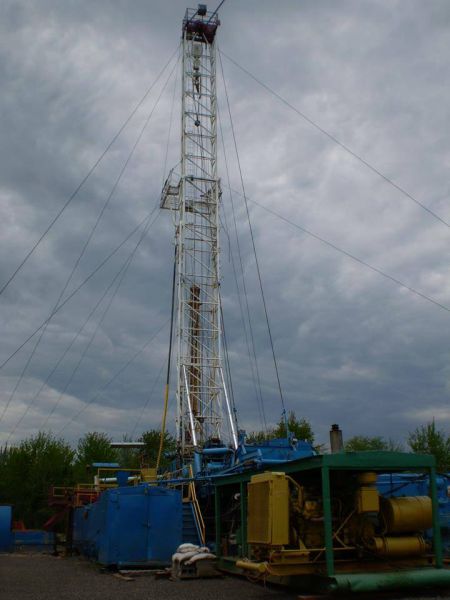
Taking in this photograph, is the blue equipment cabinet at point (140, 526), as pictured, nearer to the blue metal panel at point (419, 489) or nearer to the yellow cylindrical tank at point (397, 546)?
the blue metal panel at point (419, 489)

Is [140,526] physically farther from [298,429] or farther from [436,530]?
[298,429]

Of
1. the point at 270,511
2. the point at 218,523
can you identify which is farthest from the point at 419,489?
the point at 270,511

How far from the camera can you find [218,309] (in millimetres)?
22891

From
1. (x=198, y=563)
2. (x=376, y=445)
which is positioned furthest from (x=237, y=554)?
(x=376, y=445)

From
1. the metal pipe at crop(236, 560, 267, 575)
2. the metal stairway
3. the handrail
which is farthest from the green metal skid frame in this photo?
the metal stairway

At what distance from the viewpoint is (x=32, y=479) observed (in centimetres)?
3641

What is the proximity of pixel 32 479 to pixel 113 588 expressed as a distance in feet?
88.7

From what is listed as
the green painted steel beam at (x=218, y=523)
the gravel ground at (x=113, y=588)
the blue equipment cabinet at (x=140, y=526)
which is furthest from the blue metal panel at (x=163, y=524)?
the gravel ground at (x=113, y=588)

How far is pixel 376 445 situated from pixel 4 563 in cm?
3824

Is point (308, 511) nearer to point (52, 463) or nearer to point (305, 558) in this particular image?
point (305, 558)

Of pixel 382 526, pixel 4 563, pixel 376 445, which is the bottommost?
pixel 4 563

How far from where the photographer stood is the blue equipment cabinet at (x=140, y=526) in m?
14.5

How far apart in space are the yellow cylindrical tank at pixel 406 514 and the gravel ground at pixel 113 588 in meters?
1.10

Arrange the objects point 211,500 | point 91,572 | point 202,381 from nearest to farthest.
A: point 91,572, point 211,500, point 202,381
